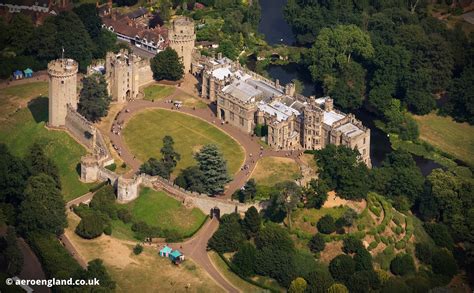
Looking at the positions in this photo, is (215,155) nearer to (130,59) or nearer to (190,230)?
(190,230)

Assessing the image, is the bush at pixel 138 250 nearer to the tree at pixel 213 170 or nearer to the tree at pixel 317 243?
the tree at pixel 213 170

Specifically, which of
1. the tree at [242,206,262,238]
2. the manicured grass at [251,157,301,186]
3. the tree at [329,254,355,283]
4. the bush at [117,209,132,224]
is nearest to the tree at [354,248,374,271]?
the tree at [329,254,355,283]

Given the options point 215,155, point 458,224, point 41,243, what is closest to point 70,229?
point 41,243

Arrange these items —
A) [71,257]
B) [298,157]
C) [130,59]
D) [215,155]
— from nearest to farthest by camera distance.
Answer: [71,257] < [215,155] < [298,157] < [130,59]

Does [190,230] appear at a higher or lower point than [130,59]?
lower

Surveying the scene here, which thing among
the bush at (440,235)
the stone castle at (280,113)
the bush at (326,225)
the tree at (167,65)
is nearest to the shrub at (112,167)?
the stone castle at (280,113)

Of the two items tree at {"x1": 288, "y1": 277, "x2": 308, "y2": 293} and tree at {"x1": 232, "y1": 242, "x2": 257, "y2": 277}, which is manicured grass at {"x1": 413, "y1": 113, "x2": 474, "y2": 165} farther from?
tree at {"x1": 232, "y1": 242, "x2": 257, "y2": 277}
